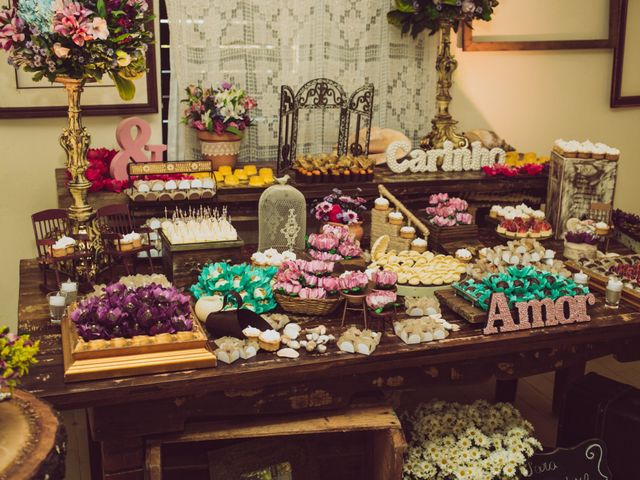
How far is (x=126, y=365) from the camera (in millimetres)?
2457

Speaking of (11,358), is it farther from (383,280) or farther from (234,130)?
(234,130)

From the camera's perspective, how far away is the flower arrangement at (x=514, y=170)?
4.58 m

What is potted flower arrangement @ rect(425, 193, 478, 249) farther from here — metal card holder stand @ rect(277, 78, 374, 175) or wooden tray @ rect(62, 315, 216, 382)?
wooden tray @ rect(62, 315, 216, 382)

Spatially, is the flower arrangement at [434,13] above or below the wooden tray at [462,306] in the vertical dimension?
above

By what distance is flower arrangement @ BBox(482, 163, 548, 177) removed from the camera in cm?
458

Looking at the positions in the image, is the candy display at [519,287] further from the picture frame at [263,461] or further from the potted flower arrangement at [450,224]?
the picture frame at [263,461]

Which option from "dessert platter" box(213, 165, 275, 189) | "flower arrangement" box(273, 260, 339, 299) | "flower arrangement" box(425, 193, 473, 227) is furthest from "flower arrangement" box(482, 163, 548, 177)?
"flower arrangement" box(273, 260, 339, 299)

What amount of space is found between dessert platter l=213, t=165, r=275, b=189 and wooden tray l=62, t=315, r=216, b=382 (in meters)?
1.71

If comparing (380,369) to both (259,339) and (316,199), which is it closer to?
(259,339)

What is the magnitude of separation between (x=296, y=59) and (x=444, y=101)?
3.17ft

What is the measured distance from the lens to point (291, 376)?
260 cm

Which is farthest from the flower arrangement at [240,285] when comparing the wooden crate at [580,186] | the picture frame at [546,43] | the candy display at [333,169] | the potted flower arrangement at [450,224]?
the picture frame at [546,43]

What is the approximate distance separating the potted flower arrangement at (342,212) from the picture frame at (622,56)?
2.87m

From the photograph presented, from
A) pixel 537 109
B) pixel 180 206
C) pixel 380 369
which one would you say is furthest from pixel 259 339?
pixel 537 109
